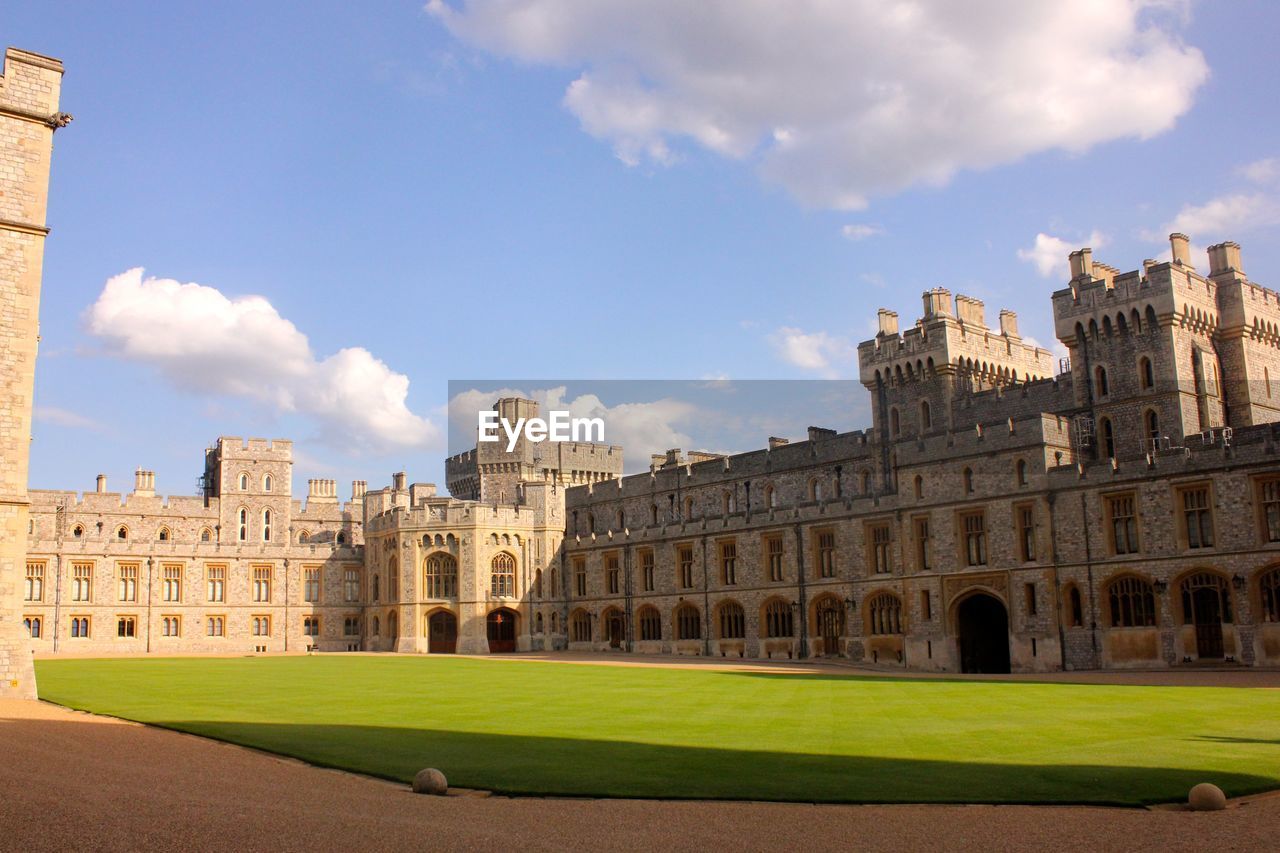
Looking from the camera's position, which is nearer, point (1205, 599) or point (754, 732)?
point (754, 732)

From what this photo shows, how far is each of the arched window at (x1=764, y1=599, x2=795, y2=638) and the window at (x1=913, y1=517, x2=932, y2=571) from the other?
7.57 metres

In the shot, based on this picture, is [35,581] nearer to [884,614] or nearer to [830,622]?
[830,622]

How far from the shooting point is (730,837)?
920 centimetres

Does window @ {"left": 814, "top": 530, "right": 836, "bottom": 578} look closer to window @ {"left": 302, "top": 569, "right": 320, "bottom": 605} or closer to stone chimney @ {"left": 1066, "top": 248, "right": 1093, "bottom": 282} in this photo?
stone chimney @ {"left": 1066, "top": 248, "right": 1093, "bottom": 282}

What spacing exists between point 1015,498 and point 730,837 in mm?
30574

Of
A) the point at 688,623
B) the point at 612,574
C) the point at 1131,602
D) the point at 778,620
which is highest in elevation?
the point at 612,574

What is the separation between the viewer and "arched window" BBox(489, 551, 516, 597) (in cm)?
5694

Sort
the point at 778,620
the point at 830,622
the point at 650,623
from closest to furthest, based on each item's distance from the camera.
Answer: the point at 830,622, the point at 778,620, the point at 650,623

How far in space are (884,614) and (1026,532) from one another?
711cm

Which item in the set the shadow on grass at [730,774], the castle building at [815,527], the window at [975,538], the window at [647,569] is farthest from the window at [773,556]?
the shadow on grass at [730,774]

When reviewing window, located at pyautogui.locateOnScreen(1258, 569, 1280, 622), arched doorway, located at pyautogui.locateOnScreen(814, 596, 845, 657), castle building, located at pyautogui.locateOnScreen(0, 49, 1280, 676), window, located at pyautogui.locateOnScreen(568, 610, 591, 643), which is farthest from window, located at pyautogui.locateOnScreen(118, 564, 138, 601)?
window, located at pyautogui.locateOnScreen(1258, 569, 1280, 622)

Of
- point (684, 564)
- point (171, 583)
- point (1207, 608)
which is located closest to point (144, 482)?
point (171, 583)

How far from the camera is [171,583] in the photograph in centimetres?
5828

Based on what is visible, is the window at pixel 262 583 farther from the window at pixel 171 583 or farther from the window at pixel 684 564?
the window at pixel 684 564
